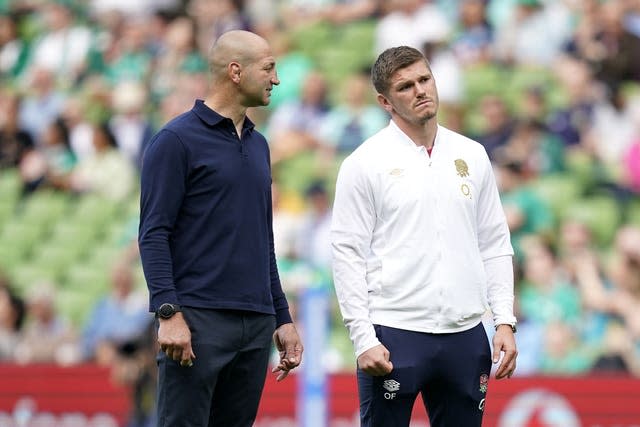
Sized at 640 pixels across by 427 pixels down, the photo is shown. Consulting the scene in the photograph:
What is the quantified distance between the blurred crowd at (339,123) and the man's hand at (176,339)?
524 cm

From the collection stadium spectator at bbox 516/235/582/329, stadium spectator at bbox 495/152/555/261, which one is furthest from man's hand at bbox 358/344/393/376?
stadium spectator at bbox 495/152/555/261

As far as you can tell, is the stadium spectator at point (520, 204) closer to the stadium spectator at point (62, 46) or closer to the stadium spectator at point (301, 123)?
the stadium spectator at point (301, 123)

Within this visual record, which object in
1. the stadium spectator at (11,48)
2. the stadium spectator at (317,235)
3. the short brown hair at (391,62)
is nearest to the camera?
the short brown hair at (391,62)

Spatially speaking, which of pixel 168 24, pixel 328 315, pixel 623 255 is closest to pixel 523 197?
pixel 623 255

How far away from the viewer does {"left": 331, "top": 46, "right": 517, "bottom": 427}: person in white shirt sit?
16.7ft

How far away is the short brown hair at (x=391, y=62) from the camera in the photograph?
5.20 meters

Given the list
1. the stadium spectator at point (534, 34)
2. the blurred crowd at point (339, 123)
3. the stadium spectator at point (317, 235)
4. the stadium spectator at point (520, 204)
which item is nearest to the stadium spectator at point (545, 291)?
the blurred crowd at point (339, 123)

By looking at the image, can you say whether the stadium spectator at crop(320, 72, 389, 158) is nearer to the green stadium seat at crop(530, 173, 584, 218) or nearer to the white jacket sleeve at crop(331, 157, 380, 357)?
the green stadium seat at crop(530, 173, 584, 218)

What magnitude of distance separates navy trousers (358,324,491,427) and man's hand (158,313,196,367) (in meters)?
0.76

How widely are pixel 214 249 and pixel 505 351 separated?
1206 mm

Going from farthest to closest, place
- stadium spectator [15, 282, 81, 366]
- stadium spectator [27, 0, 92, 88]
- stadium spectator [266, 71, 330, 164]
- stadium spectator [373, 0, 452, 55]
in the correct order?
stadium spectator [27, 0, 92, 88], stadium spectator [373, 0, 452, 55], stadium spectator [266, 71, 330, 164], stadium spectator [15, 282, 81, 366]

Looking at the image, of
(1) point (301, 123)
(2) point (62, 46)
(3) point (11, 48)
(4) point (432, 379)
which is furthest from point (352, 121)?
(4) point (432, 379)

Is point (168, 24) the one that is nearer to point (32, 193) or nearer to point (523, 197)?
point (32, 193)

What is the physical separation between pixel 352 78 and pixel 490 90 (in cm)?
134
